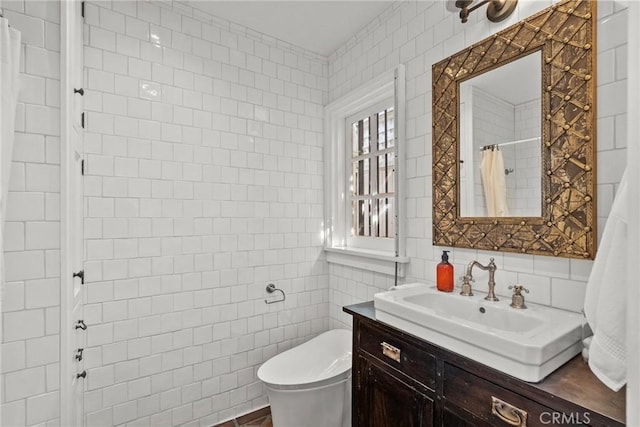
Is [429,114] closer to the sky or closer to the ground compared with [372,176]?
closer to the sky

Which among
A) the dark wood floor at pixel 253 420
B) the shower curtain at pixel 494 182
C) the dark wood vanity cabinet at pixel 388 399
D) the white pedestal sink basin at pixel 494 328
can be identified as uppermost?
the shower curtain at pixel 494 182

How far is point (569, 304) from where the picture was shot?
3.92 feet

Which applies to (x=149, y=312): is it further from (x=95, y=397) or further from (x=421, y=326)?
(x=421, y=326)

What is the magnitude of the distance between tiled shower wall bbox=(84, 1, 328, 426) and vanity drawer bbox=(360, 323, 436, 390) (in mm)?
1080

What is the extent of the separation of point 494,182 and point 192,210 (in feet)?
5.60

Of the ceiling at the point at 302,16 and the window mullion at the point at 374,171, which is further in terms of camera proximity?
the window mullion at the point at 374,171

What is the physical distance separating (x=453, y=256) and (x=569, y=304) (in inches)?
19.9

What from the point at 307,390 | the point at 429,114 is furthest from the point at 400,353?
the point at 429,114

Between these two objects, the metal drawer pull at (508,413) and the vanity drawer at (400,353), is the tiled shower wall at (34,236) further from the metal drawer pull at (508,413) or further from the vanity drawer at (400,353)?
the metal drawer pull at (508,413)

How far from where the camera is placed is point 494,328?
1094 millimetres

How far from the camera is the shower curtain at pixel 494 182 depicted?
4.61 feet

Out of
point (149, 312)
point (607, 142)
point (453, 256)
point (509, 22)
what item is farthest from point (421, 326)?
point (149, 312)

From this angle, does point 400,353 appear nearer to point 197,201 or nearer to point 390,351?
point 390,351

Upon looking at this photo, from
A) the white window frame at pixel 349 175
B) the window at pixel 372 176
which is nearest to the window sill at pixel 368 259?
the white window frame at pixel 349 175
